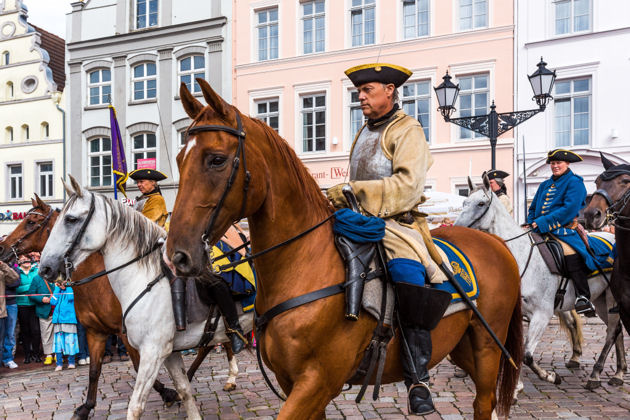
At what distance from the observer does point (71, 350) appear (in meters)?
8.48

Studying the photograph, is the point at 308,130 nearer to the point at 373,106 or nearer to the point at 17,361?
the point at 17,361

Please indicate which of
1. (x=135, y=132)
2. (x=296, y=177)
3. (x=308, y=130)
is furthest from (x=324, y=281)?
(x=135, y=132)

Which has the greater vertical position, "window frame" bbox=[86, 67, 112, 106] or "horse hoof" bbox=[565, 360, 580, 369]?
"window frame" bbox=[86, 67, 112, 106]

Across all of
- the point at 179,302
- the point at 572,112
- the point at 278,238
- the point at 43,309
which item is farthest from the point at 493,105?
the point at 278,238

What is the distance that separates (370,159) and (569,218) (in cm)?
444

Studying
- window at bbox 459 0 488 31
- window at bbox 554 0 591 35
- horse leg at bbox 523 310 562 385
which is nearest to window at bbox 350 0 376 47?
window at bbox 459 0 488 31

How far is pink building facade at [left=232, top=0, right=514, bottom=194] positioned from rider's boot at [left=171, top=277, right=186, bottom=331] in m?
12.9

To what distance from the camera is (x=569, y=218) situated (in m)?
6.70

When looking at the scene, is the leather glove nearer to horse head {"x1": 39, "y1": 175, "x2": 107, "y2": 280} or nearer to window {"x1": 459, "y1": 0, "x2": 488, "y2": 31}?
horse head {"x1": 39, "y1": 175, "x2": 107, "y2": 280}

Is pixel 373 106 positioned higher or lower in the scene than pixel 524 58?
lower

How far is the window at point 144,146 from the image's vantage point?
887 inches

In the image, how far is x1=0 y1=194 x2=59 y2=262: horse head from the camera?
7254 mm

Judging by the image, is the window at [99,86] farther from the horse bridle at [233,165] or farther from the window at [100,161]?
Answer: the horse bridle at [233,165]

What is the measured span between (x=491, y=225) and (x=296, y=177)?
4.74 meters
